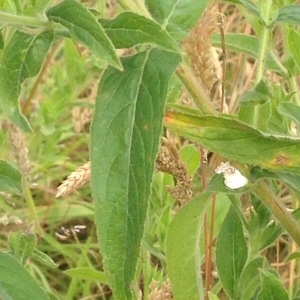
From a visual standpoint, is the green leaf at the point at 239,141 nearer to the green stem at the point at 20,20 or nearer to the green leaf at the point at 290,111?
the green leaf at the point at 290,111

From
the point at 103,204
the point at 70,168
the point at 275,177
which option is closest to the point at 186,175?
the point at 275,177

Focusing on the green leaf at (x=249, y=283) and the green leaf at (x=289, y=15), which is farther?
the green leaf at (x=249, y=283)

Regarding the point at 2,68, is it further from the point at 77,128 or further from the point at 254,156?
the point at 77,128

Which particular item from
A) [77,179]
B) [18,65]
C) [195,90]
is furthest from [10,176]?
[195,90]

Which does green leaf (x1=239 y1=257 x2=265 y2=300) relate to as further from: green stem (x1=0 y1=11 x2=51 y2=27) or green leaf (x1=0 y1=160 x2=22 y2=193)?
green stem (x1=0 y1=11 x2=51 y2=27)

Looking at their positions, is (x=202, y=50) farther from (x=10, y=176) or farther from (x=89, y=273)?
(x=89, y=273)

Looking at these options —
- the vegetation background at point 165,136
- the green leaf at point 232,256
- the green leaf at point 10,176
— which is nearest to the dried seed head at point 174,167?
the vegetation background at point 165,136
